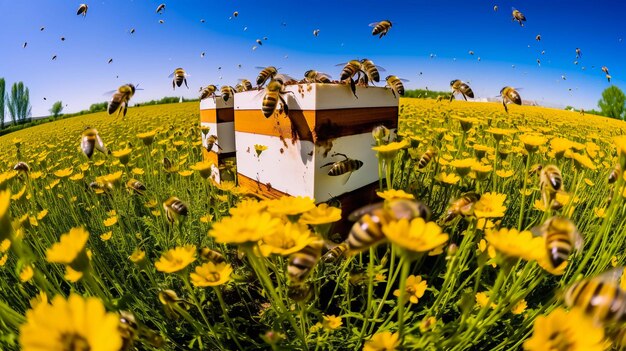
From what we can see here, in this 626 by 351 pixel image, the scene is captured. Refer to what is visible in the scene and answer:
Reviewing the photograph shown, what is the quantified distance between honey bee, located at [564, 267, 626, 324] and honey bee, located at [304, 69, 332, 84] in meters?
1.97

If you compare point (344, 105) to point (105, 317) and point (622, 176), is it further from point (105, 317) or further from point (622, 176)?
point (105, 317)

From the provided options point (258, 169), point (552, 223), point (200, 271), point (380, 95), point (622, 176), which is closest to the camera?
point (552, 223)

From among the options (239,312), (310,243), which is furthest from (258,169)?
(310,243)

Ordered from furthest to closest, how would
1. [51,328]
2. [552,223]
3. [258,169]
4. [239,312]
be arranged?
[258,169], [239,312], [552,223], [51,328]

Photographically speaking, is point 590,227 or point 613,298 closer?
point 613,298

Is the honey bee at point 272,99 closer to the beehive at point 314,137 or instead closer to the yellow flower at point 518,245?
the beehive at point 314,137

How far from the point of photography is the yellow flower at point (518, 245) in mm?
970

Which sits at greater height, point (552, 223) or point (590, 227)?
point (552, 223)

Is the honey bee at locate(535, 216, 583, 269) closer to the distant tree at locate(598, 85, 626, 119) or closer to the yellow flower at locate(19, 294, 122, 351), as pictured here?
the yellow flower at locate(19, 294, 122, 351)

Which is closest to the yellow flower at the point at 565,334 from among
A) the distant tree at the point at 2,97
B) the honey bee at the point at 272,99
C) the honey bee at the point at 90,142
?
the honey bee at the point at 272,99

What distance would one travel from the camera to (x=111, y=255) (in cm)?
284

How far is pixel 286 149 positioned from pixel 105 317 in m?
1.81

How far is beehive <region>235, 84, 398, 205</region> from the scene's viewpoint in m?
2.17

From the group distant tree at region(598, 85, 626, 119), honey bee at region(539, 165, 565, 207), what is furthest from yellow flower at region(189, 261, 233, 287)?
distant tree at region(598, 85, 626, 119)
